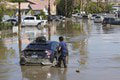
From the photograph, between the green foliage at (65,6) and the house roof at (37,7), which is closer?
the house roof at (37,7)

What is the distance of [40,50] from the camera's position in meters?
17.7

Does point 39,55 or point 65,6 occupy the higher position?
point 65,6

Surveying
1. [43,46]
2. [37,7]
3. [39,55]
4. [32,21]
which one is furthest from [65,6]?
[39,55]

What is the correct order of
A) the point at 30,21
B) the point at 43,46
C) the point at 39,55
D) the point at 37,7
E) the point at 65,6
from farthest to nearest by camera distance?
1. the point at 65,6
2. the point at 37,7
3. the point at 30,21
4. the point at 43,46
5. the point at 39,55

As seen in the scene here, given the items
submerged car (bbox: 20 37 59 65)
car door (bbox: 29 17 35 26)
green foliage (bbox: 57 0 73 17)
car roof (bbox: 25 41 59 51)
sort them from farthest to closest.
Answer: green foliage (bbox: 57 0 73 17)
car door (bbox: 29 17 35 26)
car roof (bbox: 25 41 59 51)
submerged car (bbox: 20 37 59 65)

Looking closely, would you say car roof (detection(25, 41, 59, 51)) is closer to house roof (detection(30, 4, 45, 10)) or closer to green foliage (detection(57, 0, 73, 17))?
house roof (detection(30, 4, 45, 10))

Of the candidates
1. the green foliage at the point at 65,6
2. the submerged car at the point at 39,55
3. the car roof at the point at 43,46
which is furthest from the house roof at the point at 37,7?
the submerged car at the point at 39,55

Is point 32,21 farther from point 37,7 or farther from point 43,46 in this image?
point 43,46

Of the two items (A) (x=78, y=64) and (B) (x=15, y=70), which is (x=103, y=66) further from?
(B) (x=15, y=70)

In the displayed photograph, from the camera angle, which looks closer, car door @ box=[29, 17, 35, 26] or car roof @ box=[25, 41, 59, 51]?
car roof @ box=[25, 41, 59, 51]

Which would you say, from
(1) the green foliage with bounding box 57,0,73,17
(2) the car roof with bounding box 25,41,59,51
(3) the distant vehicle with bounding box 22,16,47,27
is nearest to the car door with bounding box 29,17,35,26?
(3) the distant vehicle with bounding box 22,16,47,27

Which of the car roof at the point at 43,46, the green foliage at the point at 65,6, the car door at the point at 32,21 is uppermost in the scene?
the green foliage at the point at 65,6

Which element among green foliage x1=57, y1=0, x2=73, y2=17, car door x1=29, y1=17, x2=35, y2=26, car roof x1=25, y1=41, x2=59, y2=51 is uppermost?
green foliage x1=57, y1=0, x2=73, y2=17

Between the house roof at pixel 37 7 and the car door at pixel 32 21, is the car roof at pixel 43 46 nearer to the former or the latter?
the car door at pixel 32 21
